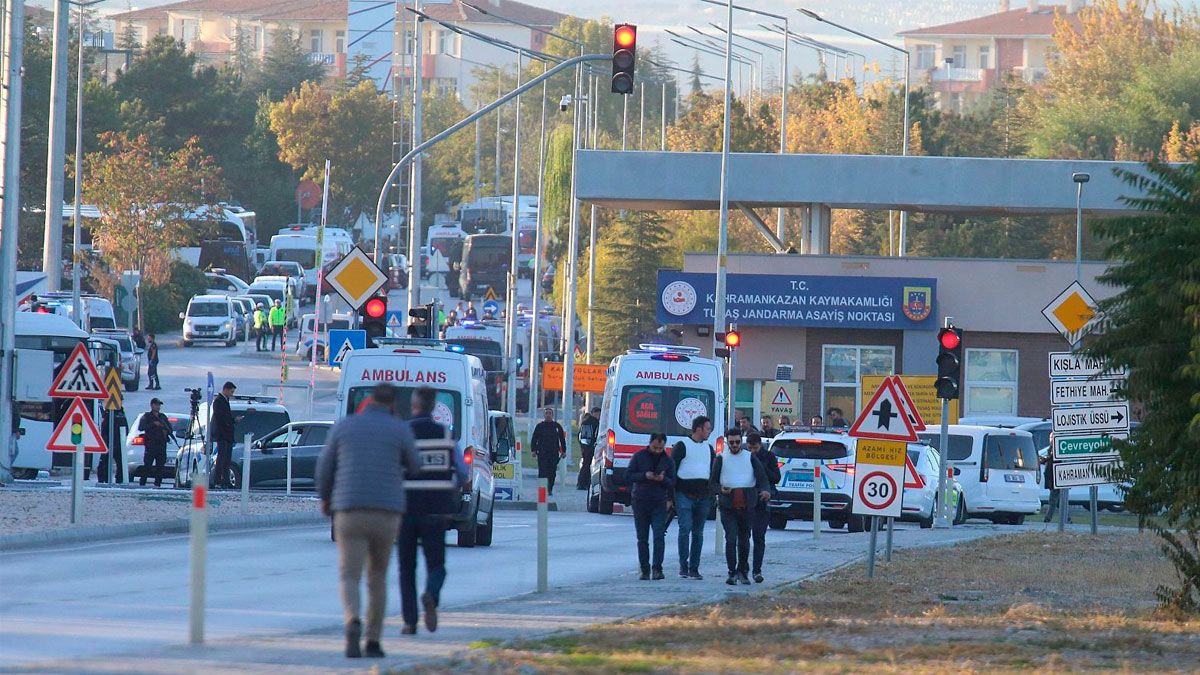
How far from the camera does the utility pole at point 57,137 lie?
1507 inches

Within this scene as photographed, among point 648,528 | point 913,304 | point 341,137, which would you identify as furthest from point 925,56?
point 648,528

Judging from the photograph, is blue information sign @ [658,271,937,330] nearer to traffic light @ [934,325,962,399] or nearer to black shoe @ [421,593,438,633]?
traffic light @ [934,325,962,399]

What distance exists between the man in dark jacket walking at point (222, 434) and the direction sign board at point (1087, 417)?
13335 millimetres

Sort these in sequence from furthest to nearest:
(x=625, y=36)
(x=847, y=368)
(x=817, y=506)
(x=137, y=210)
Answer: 1. (x=137, y=210)
2. (x=847, y=368)
3. (x=817, y=506)
4. (x=625, y=36)

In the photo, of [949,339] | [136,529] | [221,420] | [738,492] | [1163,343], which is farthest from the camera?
[221,420]

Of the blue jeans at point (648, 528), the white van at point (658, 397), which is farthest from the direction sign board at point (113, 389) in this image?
the blue jeans at point (648, 528)

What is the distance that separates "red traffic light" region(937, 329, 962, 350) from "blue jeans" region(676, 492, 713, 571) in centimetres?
997

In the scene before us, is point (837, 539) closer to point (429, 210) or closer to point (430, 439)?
point (430, 439)

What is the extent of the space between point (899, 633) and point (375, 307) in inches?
551

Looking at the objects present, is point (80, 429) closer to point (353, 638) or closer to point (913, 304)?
point (353, 638)

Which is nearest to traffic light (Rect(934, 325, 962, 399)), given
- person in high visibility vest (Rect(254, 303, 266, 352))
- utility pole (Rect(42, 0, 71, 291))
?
utility pole (Rect(42, 0, 71, 291))

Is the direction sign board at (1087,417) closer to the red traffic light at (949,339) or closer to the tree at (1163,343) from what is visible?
the red traffic light at (949,339)

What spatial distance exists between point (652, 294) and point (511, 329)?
53.9 feet

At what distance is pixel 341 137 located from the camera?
117 meters
